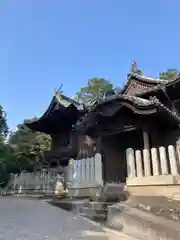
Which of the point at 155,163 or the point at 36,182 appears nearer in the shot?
the point at 155,163

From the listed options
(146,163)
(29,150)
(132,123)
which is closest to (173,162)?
(146,163)

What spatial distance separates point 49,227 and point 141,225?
2139mm

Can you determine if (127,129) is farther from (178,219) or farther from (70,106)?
(70,106)

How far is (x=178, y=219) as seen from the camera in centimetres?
598

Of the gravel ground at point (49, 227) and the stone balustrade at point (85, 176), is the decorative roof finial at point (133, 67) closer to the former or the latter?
the stone balustrade at point (85, 176)

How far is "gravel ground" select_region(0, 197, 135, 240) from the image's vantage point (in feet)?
16.7

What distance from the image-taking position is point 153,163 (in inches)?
294

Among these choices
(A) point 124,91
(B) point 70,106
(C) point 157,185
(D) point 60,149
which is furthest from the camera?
(D) point 60,149

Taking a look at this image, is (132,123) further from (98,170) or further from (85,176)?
(85,176)

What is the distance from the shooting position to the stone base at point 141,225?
5.05 metres

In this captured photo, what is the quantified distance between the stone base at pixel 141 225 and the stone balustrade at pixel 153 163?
1577 mm

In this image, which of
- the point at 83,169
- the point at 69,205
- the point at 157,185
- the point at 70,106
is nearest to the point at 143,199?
the point at 157,185

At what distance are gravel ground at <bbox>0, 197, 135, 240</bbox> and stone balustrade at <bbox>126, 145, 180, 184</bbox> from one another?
2.25 meters

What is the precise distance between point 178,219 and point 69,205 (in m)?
3.68
